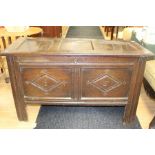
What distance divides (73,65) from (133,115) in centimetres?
80

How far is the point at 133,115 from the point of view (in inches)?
69.3

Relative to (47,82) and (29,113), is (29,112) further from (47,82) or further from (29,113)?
A: (47,82)

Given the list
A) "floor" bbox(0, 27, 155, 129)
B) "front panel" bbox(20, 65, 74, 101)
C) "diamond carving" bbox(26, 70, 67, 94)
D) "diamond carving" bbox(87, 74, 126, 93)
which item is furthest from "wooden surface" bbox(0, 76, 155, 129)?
"diamond carving" bbox(87, 74, 126, 93)

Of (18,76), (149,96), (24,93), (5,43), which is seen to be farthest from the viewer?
(5,43)

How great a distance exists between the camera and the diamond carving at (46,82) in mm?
1572

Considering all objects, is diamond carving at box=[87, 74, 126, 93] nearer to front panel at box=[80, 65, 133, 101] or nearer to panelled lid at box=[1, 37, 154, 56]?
front panel at box=[80, 65, 133, 101]

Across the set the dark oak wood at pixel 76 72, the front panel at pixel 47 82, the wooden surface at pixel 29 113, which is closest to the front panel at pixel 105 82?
the dark oak wood at pixel 76 72

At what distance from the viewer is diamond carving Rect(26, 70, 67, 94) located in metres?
1.57

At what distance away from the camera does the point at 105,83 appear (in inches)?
63.0

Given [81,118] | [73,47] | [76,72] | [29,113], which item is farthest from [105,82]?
[29,113]

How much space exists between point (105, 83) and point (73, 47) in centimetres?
43
